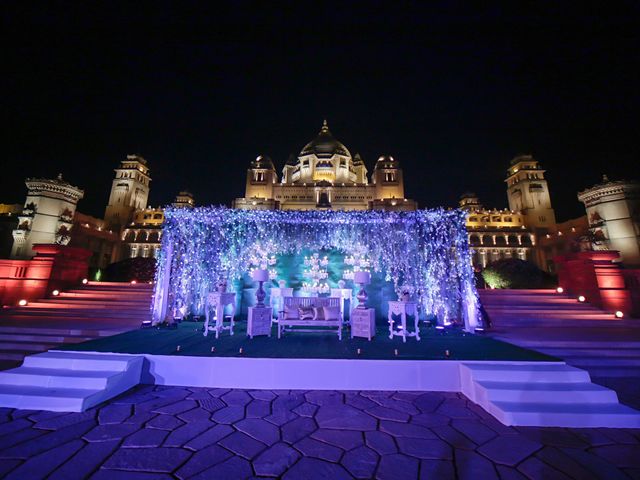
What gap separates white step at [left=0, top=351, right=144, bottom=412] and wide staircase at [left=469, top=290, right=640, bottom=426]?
485cm

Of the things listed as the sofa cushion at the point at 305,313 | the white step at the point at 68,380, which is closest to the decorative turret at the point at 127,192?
Answer: the white step at the point at 68,380

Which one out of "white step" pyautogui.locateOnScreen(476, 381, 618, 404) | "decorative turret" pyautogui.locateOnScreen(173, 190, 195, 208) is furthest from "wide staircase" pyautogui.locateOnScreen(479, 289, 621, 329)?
"decorative turret" pyautogui.locateOnScreen(173, 190, 195, 208)

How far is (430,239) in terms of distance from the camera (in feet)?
28.4

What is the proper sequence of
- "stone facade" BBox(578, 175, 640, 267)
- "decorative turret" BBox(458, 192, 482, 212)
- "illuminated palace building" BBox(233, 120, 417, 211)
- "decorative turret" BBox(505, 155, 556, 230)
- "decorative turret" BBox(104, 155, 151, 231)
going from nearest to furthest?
"stone facade" BBox(578, 175, 640, 267), "decorative turret" BBox(505, 155, 556, 230), "decorative turret" BBox(104, 155, 151, 231), "illuminated palace building" BBox(233, 120, 417, 211), "decorative turret" BBox(458, 192, 482, 212)

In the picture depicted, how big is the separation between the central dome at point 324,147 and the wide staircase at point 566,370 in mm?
→ 43384

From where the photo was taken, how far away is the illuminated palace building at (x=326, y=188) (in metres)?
38.8

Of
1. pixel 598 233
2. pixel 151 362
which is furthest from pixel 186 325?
pixel 598 233

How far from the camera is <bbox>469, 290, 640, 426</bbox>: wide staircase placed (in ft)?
9.78

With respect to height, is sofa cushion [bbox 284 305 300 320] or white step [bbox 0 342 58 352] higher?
sofa cushion [bbox 284 305 300 320]

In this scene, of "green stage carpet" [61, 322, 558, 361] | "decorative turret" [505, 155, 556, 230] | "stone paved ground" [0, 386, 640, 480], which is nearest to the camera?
"stone paved ground" [0, 386, 640, 480]

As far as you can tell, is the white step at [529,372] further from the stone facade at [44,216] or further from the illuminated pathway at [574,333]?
the stone facade at [44,216]

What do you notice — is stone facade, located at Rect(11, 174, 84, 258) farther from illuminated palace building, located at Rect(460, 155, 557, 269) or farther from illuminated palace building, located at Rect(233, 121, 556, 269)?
illuminated palace building, located at Rect(460, 155, 557, 269)

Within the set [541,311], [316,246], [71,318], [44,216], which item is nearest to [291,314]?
[316,246]

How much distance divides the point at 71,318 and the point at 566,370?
38.1 ft
